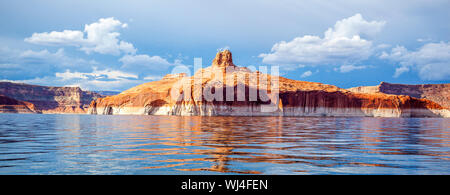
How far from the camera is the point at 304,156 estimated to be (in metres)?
12.4

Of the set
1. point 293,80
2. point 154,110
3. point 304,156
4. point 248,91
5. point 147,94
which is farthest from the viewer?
point 293,80

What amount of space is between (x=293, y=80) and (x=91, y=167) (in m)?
167

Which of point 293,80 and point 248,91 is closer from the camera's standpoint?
point 248,91

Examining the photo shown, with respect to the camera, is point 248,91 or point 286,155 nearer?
point 286,155

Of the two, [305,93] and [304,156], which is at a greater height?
[305,93]
